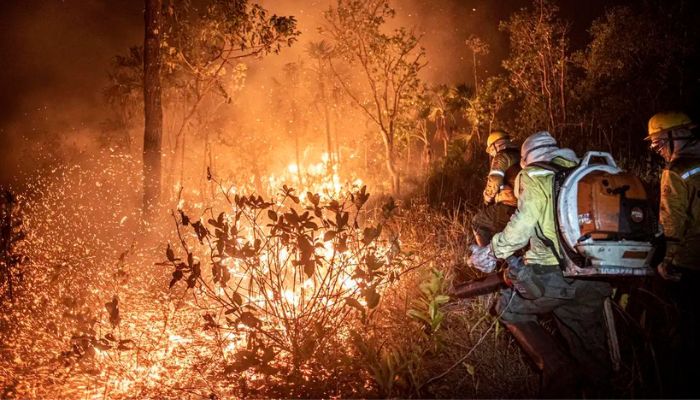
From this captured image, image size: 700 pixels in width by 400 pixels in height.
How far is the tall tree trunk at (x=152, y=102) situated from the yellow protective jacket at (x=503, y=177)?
578 centimetres

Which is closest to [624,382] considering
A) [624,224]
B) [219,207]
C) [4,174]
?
[624,224]

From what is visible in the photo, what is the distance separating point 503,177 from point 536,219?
7.07 feet

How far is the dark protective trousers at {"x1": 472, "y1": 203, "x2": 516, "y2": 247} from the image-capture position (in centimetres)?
511

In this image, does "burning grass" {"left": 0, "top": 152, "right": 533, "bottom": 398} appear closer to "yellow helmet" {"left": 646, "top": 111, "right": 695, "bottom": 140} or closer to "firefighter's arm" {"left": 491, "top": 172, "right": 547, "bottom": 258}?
"firefighter's arm" {"left": 491, "top": 172, "right": 547, "bottom": 258}

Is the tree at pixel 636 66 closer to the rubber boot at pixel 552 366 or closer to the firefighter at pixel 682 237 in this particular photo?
the firefighter at pixel 682 237

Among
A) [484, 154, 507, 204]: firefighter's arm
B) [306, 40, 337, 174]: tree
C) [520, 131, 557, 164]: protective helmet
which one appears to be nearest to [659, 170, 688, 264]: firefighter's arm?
[520, 131, 557, 164]: protective helmet

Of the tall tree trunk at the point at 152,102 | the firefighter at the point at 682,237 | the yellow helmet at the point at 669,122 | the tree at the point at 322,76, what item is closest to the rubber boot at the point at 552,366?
the firefighter at the point at 682,237

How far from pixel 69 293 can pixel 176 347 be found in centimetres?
194

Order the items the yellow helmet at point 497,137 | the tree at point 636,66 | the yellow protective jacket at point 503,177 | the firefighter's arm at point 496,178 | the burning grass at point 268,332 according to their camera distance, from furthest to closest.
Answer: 1. the tree at point 636,66
2. the yellow helmet at point 497,137
3. the firefighter's arm at point 496,178
4. the yellow protective jacket at point 503,177
5. the burning grass at point 268,332

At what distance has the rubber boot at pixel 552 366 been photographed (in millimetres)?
2969

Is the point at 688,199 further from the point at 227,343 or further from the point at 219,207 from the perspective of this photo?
the point at 219,207

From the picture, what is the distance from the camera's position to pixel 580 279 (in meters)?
3.05

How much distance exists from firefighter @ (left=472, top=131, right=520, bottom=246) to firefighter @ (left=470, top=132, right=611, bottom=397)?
186 cm

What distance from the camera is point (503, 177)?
515 cm
